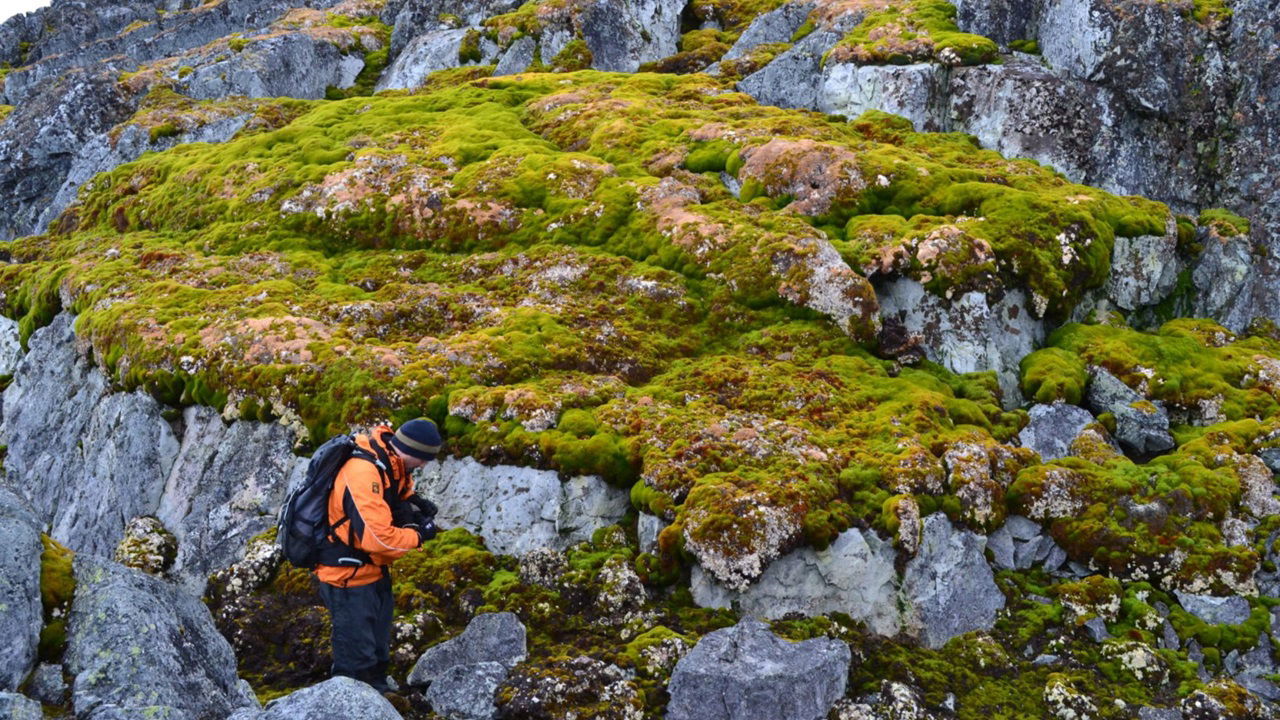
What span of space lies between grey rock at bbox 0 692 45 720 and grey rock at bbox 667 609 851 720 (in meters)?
7.43

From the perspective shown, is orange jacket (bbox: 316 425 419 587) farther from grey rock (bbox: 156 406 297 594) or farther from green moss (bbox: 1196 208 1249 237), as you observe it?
green moss (bbox: 1196 208 1249 237)

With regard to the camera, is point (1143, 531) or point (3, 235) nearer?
point (1143, 531)

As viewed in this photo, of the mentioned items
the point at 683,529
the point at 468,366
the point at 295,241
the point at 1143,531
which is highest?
the point at 295,241

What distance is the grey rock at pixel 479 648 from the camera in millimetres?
13289

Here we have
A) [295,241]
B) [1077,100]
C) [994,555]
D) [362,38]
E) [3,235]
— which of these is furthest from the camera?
[362,38]

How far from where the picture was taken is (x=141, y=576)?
9.84m

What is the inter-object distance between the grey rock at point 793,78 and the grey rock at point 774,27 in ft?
12.5

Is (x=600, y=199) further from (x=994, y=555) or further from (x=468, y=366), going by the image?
(x=994, y=555)

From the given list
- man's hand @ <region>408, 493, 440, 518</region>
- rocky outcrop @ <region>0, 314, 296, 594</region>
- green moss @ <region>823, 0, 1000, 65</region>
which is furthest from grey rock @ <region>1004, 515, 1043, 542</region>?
green moss @ <region>823, 0, 1000, 65</region>

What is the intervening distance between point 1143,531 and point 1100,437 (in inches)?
122

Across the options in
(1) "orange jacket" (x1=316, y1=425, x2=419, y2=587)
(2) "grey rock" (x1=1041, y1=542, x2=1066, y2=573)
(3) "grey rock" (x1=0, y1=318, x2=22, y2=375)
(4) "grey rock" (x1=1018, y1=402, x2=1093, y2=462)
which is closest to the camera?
(1) "orange jacket" (x1=316, y1=425, x2=419, y2=587)

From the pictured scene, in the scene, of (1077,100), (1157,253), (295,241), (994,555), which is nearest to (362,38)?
(295,241)

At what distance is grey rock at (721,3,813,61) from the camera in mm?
40000

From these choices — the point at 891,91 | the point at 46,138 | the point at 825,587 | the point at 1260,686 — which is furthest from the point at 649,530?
the point at 46,138
